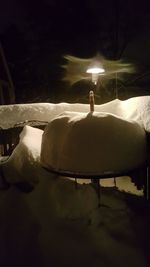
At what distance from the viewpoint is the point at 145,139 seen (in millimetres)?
2801

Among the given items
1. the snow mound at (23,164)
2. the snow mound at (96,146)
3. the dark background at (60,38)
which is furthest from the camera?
the dark background at (60,38)

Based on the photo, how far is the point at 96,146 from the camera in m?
2.50

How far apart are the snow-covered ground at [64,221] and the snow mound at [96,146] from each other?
363 mm

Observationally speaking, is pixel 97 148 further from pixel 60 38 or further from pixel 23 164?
pixel 60 38

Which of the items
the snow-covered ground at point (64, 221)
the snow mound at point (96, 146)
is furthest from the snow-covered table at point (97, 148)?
the snow-covered ground at point (64, 221)

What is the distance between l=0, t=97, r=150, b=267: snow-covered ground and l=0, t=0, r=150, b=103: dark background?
10777 mm

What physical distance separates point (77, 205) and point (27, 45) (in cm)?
1330

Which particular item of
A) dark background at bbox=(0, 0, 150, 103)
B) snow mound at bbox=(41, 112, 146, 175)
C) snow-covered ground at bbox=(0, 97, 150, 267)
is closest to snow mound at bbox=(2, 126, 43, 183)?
snow-covered ground at bbox=(0, 97, 150, 267)

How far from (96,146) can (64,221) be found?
0.94 metres

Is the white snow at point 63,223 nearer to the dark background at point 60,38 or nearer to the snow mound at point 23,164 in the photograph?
the snow mound at point 23,164

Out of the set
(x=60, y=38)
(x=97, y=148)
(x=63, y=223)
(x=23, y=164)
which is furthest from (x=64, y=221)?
(x=60, y=38)

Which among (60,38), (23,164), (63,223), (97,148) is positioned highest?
(60,38)

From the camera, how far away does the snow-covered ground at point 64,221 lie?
8.23ft

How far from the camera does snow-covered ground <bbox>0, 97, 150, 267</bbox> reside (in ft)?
8.23
